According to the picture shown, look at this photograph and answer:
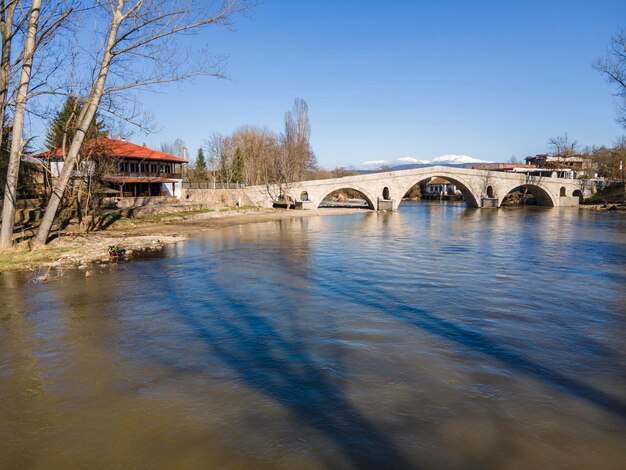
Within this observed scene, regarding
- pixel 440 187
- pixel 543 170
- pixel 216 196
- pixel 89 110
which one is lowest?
pixel 216 196

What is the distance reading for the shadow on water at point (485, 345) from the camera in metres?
4.98

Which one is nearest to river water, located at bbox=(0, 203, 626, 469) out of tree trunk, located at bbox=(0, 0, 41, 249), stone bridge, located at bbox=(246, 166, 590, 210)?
tree trunk, located at bbox=(0, 0, 41, 249)

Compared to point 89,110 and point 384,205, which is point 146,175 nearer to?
point 384,205

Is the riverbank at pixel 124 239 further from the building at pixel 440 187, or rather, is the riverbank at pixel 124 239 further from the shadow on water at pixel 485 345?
the building at pixel 440 187

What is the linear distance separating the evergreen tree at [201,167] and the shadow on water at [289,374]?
159ft

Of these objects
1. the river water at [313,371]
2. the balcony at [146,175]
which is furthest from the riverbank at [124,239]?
A: the balcony at [146,175]

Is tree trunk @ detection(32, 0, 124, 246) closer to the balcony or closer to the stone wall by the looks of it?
the balcony

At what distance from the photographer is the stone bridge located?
136 feet

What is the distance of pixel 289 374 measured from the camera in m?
5.62

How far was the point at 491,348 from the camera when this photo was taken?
21.2 ft

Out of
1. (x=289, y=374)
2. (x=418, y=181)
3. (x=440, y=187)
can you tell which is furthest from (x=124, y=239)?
(x=440, y=187)

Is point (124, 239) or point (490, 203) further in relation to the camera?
point (490, 203)

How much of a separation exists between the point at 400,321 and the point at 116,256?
10.6m

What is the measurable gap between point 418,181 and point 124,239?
33735 mm
